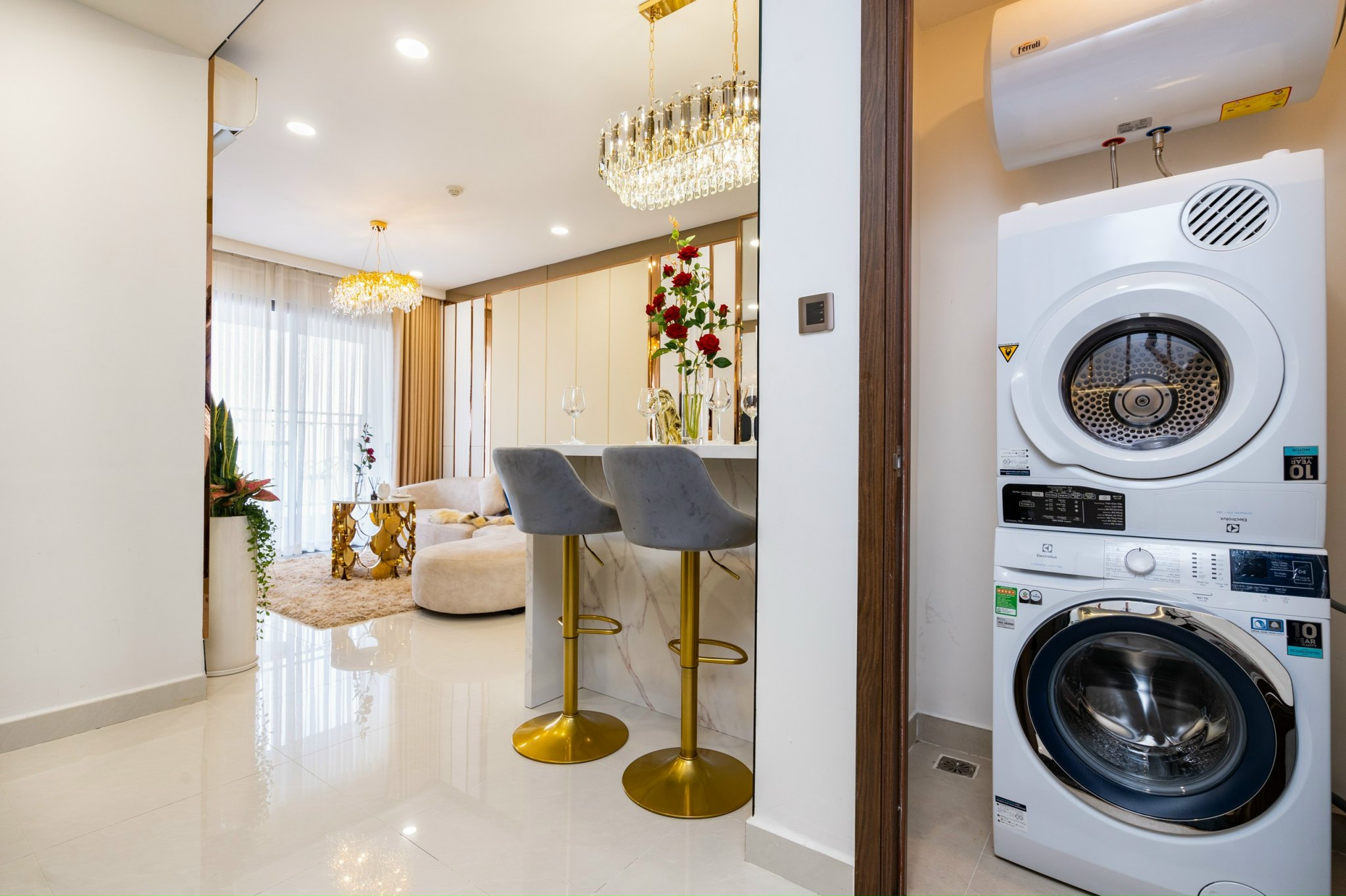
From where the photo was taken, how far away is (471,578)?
3705mm

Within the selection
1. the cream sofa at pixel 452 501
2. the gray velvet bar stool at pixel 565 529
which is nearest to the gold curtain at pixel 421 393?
the cream sofa at pixel 452 501

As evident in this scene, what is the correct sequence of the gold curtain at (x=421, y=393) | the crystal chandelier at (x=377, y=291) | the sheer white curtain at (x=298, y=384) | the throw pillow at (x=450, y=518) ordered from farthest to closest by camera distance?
the gold curtain at (x=421, y=393) → the sheer white curtain at (x=298, y=384) → the throw pillow at (x=450, y=518) → the crystal chandelier at (x=377, y=291)

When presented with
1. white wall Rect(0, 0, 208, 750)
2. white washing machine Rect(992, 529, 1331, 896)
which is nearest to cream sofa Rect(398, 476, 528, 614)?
white wall Rect(0, 0, 208, 750)

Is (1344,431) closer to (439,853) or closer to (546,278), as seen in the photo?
(439,853)

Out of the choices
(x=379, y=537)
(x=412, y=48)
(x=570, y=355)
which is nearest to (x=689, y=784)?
(x=412, y=48)

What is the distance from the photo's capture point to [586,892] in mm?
1423

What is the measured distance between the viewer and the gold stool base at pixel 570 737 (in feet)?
6.72

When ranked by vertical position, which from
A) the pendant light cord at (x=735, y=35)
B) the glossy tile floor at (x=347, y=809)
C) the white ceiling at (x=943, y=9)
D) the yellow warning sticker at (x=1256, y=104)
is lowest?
the glossy tile floor at (x=347, y=809)

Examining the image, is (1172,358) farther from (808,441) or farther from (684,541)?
(684,541)

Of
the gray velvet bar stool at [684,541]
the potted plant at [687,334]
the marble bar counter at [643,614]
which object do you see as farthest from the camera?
the potted plant at [687,334]

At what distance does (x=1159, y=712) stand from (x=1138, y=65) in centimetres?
158

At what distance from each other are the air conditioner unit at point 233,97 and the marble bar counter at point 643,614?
2.17 meters

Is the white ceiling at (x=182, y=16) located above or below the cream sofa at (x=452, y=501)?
above

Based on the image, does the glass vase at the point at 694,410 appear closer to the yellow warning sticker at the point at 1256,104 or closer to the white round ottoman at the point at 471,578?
the yellow warning sticker at the point at 1256,104
